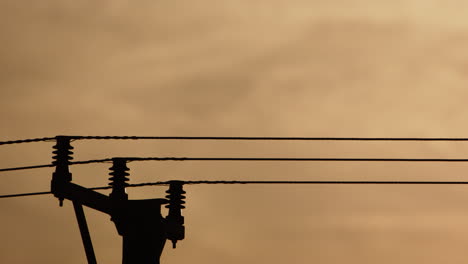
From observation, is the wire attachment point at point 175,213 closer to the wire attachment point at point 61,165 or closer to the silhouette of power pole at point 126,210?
the silhouette of power pole at point 126,210

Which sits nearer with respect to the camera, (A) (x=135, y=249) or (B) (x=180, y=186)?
(A) (x=135, y=249)

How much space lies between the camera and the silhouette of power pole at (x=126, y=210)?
20.6 metres

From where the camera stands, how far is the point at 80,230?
20.9m

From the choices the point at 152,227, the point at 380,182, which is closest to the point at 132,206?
the point at 152,227

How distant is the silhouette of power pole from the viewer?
67.6 feet

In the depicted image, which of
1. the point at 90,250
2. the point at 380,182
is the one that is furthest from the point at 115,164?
the point at 380,182

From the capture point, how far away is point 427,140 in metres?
21.1

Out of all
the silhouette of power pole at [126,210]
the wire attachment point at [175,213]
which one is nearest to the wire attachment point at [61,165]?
the silhouette of power pole at [126,210]

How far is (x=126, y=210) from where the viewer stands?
20812mm

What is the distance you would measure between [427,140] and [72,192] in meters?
6.64

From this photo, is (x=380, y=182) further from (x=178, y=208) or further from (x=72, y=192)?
(x=72, y=192)

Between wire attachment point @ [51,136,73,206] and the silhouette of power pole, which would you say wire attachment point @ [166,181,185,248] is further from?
wire attachment point @ [51,136,73,206]

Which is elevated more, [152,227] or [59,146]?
[59,146]

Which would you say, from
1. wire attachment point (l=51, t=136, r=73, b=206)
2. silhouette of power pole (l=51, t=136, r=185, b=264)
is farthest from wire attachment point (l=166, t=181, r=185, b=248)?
wire attachment point (l=51, t=136, r=73, b=206)
